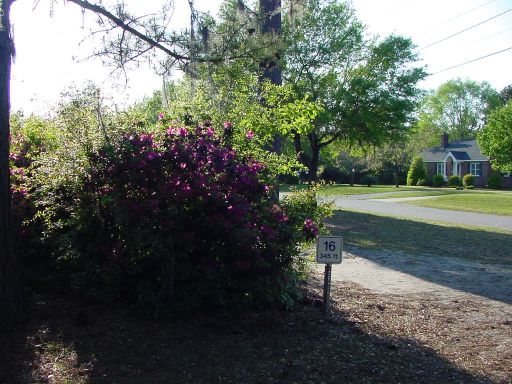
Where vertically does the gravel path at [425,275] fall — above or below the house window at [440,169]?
below

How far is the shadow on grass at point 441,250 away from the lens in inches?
322

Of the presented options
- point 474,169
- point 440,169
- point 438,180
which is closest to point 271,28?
point 438,180

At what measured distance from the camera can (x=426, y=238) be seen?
45.2 feet

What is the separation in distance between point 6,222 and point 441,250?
9309mm

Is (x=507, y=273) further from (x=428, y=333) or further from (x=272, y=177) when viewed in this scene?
(x=272, y=177)

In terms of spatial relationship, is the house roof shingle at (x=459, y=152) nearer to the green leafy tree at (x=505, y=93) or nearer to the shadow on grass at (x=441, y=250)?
the green leafy tree at (x=505, y=93)

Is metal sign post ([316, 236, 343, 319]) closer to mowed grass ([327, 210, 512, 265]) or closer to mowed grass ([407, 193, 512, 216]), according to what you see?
mowed grass ([327, 210, 512, 265])

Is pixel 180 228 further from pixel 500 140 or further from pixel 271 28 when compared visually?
pixel 500 140

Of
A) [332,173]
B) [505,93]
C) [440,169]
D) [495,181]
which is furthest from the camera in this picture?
[505,93]

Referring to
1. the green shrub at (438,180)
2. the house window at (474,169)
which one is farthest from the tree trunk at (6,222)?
the house window at (474,169)

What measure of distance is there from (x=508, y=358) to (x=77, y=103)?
4.99 metres

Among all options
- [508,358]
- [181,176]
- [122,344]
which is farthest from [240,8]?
[508,358]

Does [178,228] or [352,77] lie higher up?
[352,77]

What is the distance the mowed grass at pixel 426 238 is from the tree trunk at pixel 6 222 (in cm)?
828
